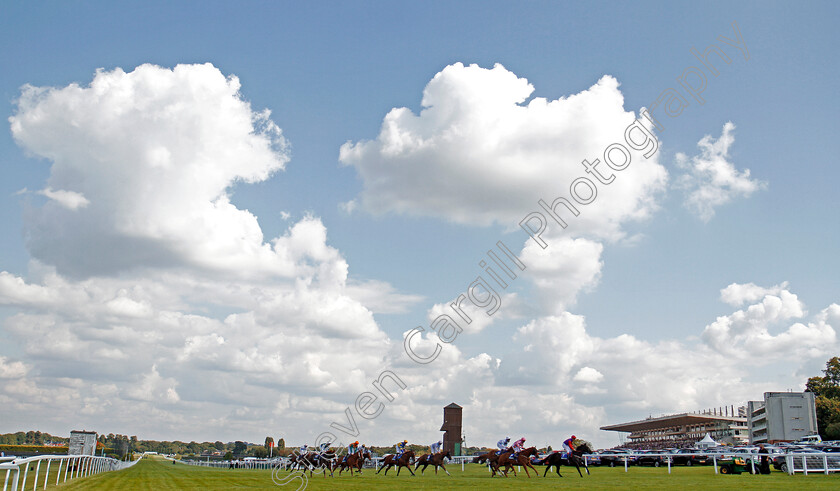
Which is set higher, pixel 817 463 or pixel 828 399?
pixel 828 399

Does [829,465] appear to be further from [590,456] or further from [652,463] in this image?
[590,456]

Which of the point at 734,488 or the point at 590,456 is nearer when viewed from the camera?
the point at 734,488

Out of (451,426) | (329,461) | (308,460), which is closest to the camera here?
(329,461)

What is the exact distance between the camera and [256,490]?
20.5 meters

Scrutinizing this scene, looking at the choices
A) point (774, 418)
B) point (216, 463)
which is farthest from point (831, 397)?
point (216, 463)

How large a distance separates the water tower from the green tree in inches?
2030

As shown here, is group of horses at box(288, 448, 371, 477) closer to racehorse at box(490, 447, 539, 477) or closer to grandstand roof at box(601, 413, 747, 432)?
racehorse at box(490, 447, 539, 477)

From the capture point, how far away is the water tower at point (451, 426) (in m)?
65.9

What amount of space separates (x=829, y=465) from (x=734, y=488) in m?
13.5

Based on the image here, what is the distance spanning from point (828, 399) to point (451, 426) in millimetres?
60970

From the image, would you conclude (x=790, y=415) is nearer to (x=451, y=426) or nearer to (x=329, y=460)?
(x=451, y=426)

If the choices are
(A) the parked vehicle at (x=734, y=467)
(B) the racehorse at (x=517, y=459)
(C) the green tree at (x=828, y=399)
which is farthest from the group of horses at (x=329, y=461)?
(C) the green tree at (x=828, y=399)

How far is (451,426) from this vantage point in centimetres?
6625

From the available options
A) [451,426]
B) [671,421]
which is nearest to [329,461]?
[451,426]
